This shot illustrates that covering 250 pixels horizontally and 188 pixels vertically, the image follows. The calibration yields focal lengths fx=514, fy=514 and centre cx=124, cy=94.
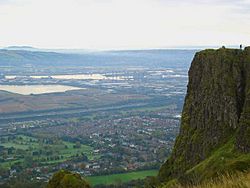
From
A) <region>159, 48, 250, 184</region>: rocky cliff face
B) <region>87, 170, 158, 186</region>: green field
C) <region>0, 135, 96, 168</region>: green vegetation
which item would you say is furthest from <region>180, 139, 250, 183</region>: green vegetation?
<region>0, 135, 96, 168</region>: green vegetation

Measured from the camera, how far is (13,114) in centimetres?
12975

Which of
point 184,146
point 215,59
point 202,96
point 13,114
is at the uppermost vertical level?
point 215,59

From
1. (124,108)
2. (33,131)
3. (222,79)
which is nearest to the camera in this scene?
(222,79)

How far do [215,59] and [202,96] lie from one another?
2.25 meters

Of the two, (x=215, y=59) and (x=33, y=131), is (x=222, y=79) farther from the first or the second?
(x=33, y=131)

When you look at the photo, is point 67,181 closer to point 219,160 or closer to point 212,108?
point 219,160

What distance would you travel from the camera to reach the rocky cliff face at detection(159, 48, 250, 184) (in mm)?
24469

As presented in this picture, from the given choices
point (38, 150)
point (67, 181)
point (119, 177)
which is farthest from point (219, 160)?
point (38, 150)

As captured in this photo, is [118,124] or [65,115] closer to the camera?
[118,124]

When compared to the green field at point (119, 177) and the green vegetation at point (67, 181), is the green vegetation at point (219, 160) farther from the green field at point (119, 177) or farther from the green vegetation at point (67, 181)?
the green field at point (119, 177)

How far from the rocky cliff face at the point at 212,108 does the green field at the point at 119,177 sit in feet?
85.6

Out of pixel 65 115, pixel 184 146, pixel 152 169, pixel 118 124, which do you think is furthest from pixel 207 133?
pixel 65 115

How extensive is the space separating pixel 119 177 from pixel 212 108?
106ft

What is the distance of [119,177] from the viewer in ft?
187
